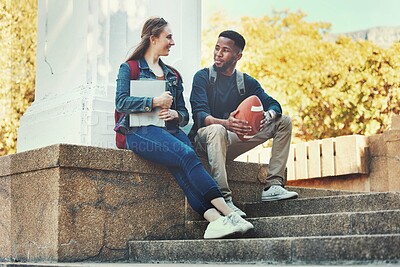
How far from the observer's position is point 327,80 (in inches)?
690

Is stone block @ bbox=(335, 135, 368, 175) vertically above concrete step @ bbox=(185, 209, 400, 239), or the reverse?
stone block @ bbox=(335, 135, 368, 175)

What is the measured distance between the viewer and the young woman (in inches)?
179

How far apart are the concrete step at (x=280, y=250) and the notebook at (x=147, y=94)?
2.86 ft

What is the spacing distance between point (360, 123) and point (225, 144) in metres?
11.6

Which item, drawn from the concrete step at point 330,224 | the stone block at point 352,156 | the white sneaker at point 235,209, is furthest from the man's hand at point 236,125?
the stone block at point 352,156

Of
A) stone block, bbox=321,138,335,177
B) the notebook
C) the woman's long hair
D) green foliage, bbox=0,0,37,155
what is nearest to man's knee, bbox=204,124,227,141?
the notebook

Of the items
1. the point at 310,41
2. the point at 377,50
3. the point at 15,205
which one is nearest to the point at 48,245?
the point at 15,205

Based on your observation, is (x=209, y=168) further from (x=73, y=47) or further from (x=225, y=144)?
(x=73, y=47)

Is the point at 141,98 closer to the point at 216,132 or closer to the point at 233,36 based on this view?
the point at 216,132

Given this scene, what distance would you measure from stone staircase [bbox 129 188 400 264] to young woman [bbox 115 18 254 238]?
0.21m

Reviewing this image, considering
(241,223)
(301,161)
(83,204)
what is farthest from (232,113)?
(301,161)

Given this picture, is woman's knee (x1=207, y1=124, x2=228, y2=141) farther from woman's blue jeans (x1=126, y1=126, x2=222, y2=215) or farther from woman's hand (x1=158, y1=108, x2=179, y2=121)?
woman's hand (x1=158, y1=108, x2=179, y2=121)

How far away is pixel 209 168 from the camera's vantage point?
554 centimetres

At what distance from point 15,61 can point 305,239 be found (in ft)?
47.1
